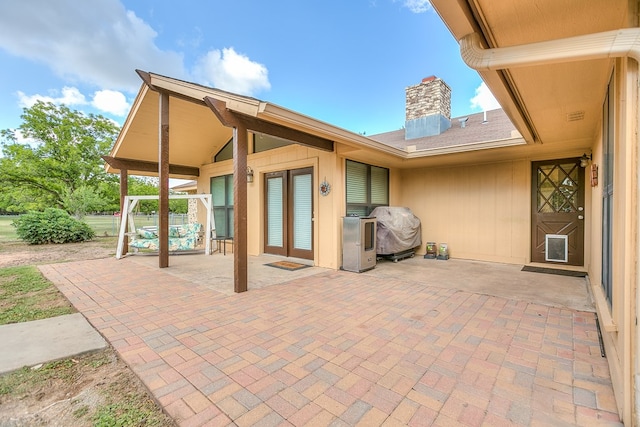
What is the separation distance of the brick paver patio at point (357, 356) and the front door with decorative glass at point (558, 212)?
10.6ft

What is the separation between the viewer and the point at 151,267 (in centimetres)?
562

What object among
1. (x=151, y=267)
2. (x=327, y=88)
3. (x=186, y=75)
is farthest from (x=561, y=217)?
(x=186, y=75)

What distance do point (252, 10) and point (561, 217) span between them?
10921 mm

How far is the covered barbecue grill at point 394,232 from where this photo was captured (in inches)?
243

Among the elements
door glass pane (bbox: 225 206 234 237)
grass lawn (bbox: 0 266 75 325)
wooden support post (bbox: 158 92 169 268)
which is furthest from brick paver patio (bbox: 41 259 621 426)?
door glass pane (bbox: 225 206 234 237)

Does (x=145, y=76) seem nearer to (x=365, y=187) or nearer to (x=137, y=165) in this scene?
(x=137, y=165)

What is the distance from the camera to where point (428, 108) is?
8.59 metres

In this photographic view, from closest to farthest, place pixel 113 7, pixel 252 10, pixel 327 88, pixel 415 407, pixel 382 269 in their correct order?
pixel 415 407 < pixel 382 269 < pixel 113 7 < pixel 252 10 < pixel 327 88

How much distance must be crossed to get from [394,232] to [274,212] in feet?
9.44

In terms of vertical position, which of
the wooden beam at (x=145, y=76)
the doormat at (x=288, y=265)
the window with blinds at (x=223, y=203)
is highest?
the wooden beam at (x=145, y=76)

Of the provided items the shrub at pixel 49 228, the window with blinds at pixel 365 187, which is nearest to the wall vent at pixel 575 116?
the window with blinds at pixel 365 187

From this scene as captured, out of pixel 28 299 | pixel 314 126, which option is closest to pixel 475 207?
pixel 314 126

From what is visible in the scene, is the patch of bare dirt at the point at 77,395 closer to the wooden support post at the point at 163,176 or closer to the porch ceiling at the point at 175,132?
the wooden support post at the point at 163,176

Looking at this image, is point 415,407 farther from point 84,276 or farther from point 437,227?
point 437,227
